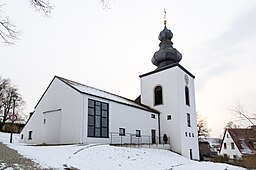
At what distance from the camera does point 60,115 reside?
2136cm

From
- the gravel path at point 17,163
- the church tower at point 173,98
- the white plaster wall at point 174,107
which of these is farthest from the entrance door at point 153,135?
the gravel path at point 17,163

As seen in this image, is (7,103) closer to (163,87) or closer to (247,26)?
(163,87)

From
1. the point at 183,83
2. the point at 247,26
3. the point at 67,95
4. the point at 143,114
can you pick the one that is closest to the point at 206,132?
the point at 183,83

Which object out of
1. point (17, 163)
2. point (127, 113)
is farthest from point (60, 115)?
point (17, 163)

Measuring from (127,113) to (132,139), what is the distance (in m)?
2.46

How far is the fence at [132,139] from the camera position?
22.2 metres

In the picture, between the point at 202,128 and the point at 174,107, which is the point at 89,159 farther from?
the point at 202,128

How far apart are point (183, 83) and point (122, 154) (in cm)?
1592

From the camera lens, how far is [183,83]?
29.9m

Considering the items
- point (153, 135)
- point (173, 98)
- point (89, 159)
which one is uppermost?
point (173, 98)

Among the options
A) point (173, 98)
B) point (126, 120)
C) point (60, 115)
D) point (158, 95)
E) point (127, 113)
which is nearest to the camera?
point (60, 115)

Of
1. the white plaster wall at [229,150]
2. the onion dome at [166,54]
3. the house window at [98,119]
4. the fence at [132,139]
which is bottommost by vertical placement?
the white plaster wall at [229,150]

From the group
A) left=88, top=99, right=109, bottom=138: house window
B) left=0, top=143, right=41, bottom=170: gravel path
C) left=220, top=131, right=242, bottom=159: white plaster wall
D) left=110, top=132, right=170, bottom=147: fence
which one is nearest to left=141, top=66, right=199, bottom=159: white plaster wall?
left=110, top=132, right=170, bottom=147: fence

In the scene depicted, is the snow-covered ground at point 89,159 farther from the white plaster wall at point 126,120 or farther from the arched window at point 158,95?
the arched window at point 158,95
